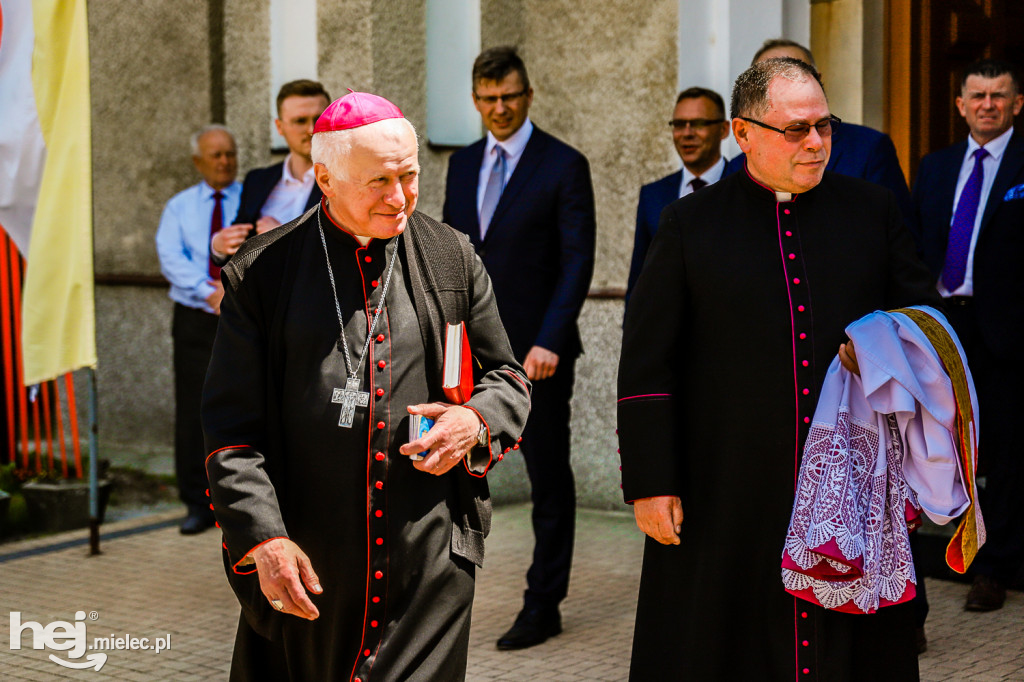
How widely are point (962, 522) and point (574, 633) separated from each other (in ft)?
8.03

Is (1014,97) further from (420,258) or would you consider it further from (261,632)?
(261,632)

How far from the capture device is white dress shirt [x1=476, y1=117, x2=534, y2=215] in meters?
5.68

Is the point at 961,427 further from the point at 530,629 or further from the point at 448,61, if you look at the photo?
the point at 448,61

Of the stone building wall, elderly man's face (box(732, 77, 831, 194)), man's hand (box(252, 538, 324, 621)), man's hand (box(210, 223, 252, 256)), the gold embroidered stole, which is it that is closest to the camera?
man's hand (box(252, 538, 324, 621))

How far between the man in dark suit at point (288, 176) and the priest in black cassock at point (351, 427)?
3220mm

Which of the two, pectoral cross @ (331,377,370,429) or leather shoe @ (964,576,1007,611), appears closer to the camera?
pectoral cross @ (331,377,370,429)

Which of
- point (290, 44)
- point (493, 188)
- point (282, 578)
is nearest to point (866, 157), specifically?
point (493, 188)

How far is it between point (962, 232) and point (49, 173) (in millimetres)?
4359

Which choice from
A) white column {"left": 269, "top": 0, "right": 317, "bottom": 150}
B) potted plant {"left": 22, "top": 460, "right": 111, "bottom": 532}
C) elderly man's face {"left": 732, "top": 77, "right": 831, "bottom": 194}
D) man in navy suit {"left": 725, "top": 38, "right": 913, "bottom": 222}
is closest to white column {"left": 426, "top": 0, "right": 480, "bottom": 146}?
white column {"left": 269, "top": 0, "right": 317, "bottom": 150}

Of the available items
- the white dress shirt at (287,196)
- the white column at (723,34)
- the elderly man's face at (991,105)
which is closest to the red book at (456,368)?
the white dress shirt at (287,196)

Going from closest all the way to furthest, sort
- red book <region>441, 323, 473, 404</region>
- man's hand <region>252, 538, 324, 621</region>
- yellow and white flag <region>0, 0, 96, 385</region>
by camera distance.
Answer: man's hand <region>252, 538, 324, 621</region>, red book <region>441, 323, 473, 404</region>, yellow and white flag <region>0, 0, 96, 385</region>

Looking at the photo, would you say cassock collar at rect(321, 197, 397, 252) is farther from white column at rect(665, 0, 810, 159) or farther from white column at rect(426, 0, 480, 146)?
white column at rect(426, 0, 480, 146)

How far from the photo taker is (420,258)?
10.9 feet

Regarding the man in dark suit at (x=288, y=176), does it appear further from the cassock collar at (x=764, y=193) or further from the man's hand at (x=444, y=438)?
the man's hand at (x=444, y=438)
